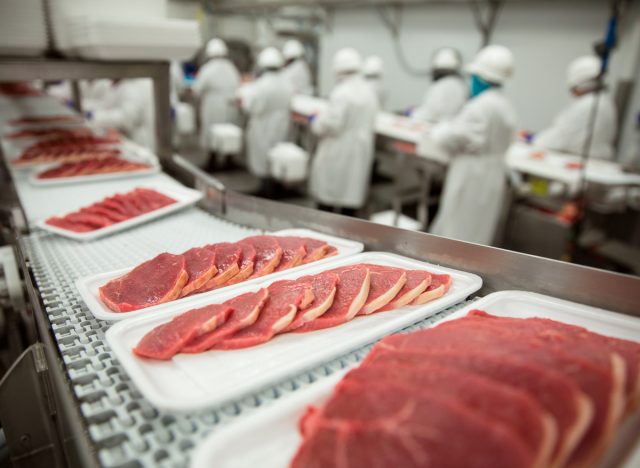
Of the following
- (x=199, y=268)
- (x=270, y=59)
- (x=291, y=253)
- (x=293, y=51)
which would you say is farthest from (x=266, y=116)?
(x=199, y=268)

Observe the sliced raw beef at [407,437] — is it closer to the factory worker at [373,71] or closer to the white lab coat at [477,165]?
the white lab coat at [477,165]

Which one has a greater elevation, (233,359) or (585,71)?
(585,71)

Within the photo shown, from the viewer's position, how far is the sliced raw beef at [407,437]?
24.3 inches

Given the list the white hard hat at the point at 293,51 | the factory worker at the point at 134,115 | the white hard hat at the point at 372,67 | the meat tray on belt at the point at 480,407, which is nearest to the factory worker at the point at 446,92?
the white hard hat at the point at 372,67

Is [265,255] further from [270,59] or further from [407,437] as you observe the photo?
[270,59]

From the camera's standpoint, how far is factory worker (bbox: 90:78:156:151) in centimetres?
630

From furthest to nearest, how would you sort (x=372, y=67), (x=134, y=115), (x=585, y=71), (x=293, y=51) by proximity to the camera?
(x=293, y=51) < (x=372, y=67) < (x=134, y=115) < (x=585, y=71)

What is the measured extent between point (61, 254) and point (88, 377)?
84cm

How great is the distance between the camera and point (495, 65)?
12.4 feet

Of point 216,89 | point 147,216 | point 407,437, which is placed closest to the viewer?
point 407,437

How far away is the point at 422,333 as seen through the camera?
0.95 metres

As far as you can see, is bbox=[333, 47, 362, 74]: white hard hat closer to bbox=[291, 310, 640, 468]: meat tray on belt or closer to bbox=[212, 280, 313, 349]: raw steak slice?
bbox=[212, 280, 313, 349]: raw steak slice

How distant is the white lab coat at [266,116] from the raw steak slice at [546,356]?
604 cm

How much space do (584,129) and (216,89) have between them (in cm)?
562
